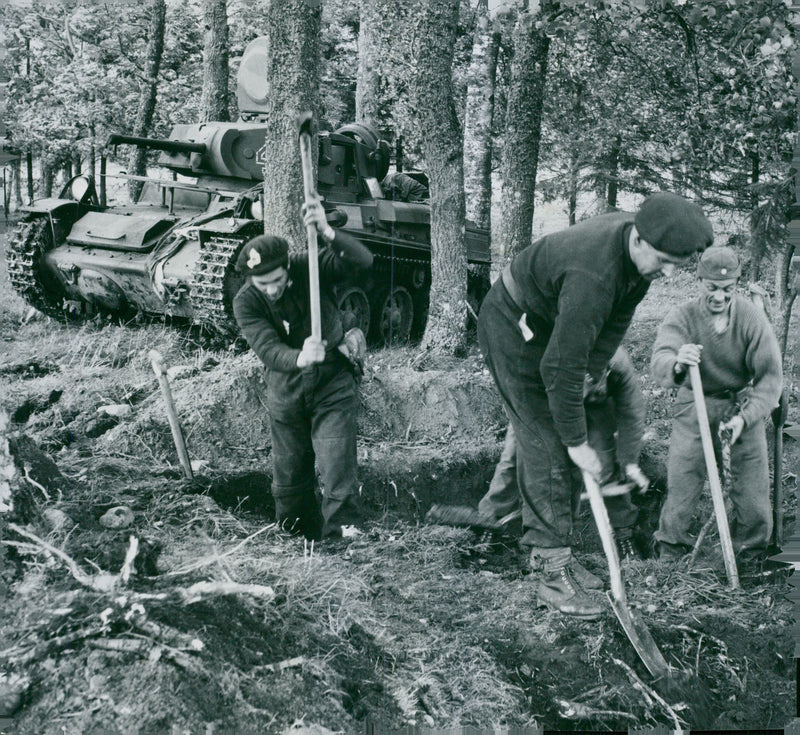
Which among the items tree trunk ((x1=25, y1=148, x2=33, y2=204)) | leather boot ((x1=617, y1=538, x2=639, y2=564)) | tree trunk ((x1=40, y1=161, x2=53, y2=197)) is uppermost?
tree trunk ((x1=25, y1=148, x2=33, y2=204))

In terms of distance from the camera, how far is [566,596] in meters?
4.36

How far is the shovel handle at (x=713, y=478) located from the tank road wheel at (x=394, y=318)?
6.82ft

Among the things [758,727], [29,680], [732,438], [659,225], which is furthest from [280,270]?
[758,727]

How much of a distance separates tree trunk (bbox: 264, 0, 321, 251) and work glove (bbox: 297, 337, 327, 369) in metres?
0.78

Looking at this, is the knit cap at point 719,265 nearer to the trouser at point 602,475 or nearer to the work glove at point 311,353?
the trouser at point 602,475

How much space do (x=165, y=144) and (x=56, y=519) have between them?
9.69 feet

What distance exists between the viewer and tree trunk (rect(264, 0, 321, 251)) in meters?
4.81

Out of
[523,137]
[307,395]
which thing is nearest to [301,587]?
[307,395]

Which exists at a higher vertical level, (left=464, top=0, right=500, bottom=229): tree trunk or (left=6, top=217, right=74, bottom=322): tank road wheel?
(left=464, top=0, right=500, bottom=229): tree trunk

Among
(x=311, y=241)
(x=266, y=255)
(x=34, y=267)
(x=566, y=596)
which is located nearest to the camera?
(x=311, y=241)

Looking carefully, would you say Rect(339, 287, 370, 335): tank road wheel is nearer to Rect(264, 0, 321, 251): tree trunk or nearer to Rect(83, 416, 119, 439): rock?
Rect(264, 0, 321, 251): tree trunk

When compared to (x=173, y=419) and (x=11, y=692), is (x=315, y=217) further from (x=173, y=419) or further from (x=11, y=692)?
(x=11, y=692)

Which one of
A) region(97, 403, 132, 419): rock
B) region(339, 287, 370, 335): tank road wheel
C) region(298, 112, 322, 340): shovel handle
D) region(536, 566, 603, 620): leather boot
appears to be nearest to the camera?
region(298, 112, 322, 340): shovel handle

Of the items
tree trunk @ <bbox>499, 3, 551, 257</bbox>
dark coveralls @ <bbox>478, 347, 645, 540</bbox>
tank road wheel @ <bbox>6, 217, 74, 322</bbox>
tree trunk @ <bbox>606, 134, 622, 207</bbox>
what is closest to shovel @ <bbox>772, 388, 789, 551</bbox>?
dark coveralls @ <bbox>478, 347, 645, 540</bbox>
